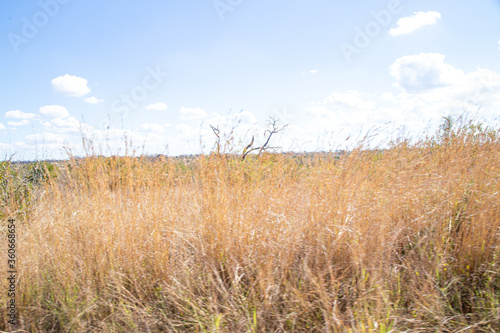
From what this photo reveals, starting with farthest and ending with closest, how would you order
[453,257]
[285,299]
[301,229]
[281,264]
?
1. [301,229]
2. [453,257]
3. [281,264]
4. [285,299]

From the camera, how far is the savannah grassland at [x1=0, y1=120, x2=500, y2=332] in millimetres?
2076

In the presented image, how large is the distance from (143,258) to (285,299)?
1.40 metres

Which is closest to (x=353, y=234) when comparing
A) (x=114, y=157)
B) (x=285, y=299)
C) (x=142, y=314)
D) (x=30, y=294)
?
(x=285, y=299)

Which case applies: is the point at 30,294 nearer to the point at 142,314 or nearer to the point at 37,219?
the point at 142,314

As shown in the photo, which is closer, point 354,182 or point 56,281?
point 56,281

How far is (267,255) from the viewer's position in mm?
2428

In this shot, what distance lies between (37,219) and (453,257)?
4.72 meters

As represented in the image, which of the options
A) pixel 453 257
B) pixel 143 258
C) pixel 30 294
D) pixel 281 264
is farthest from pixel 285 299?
pixel 30 294

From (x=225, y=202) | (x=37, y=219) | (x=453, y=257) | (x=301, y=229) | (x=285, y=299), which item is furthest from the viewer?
(x=37, y=219)

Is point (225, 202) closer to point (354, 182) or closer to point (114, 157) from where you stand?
point (354, 182)

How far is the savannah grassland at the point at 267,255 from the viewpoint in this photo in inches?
81.7

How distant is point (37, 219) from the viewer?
3.68 meters

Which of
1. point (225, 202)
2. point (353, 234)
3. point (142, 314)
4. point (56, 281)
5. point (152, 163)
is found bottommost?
point (142, 314)

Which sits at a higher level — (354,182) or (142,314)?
(354,182)
